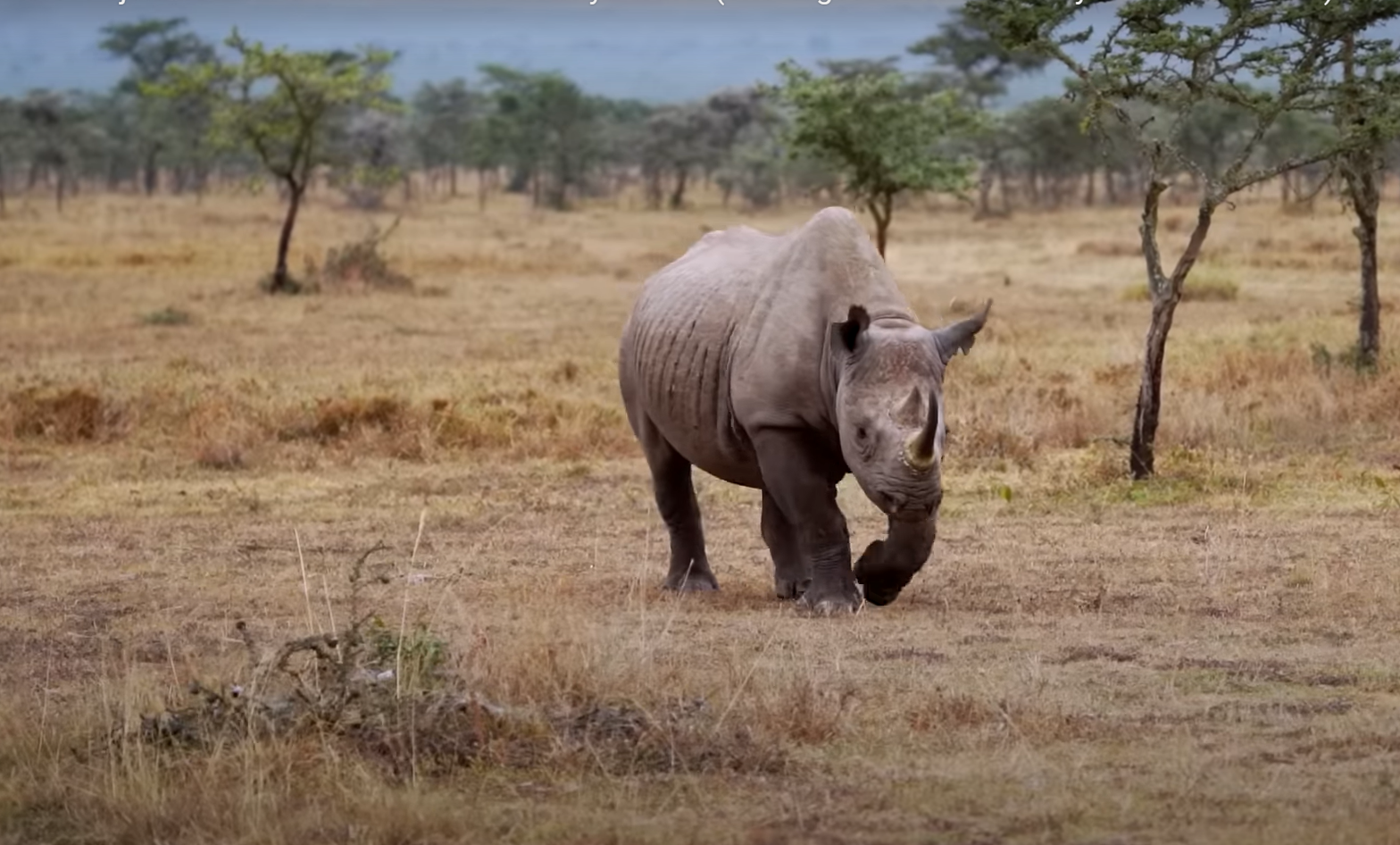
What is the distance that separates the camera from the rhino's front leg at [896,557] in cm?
902

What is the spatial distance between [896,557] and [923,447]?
25.7 inches

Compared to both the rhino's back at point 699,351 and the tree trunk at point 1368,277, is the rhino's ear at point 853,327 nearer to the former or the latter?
the rhino's back at point 699,351

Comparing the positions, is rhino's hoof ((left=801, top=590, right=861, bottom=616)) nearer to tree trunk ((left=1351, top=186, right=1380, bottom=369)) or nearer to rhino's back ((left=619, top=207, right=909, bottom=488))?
rhino's back ((left=619, top=207, right=909, bottom=488))

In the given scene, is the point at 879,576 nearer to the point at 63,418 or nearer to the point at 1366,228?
the point at 63,418

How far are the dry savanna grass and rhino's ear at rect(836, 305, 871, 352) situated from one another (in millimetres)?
1183

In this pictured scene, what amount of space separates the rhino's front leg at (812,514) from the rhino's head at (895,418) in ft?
1.10

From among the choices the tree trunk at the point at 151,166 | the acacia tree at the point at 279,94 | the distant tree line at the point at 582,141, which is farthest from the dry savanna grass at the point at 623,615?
the tree trunk at the point at 151,166

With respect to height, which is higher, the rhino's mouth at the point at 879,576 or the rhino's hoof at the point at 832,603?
the rhino's mouth at the point at 879,576

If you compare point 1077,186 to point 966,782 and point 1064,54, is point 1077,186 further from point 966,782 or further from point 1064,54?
point 966,782

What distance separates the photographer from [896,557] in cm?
909

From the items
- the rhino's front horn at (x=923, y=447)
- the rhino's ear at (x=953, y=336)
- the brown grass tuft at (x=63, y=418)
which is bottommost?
the brown grass tuft at (x=63, y=418)

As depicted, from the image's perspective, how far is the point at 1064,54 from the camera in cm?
1401

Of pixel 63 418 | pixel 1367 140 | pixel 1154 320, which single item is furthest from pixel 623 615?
pixel 63 418

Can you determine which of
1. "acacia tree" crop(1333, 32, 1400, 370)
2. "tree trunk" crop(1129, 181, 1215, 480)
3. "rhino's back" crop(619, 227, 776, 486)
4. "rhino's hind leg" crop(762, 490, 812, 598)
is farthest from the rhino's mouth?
"acacia tree" crop(1333, 32, 1400, 370)
